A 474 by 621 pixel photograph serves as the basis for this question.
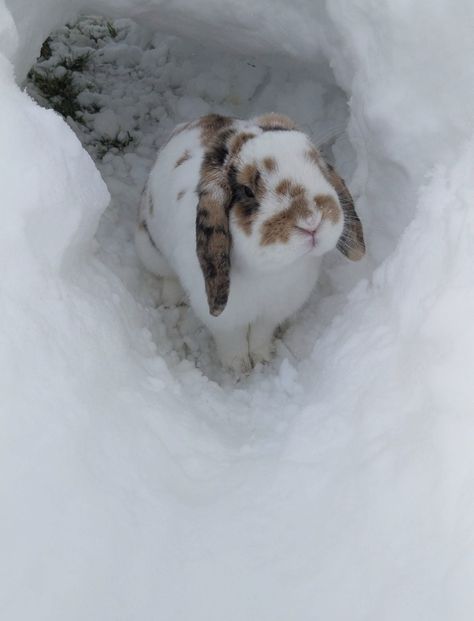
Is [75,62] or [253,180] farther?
[75,62]

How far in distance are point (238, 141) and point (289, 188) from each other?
0.40 metres

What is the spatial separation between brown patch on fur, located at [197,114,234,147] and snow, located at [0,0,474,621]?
0.49m

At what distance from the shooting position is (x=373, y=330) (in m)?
2.58

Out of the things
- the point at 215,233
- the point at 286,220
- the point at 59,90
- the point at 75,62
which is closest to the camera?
the point at 286,220

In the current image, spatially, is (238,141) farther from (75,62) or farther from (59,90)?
(75,62)

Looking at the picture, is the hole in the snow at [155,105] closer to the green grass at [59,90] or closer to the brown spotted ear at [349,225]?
the green grass at [59,90]

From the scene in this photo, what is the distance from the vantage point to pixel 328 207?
8.56 feet

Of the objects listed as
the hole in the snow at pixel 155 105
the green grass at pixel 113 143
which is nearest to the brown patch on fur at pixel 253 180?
the hole in the snow at pixel 155 105

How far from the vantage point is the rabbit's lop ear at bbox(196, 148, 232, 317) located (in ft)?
8.82

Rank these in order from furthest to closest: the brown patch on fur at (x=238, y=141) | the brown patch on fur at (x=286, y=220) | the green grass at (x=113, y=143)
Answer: the green grass at (x=113, y=143), the brown patch on fur at (x=238, y=141), the brown patch on fur at (x=286, y=220)

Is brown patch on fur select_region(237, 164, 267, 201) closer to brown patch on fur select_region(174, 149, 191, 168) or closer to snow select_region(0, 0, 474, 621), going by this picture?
snow select_region(0, 0, 474, 621)

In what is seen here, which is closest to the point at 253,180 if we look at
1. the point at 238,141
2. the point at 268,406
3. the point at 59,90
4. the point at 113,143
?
the point at 238,141

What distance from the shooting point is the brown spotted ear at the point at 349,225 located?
297 centimetres

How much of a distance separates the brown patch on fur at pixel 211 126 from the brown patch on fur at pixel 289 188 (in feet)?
2.18
